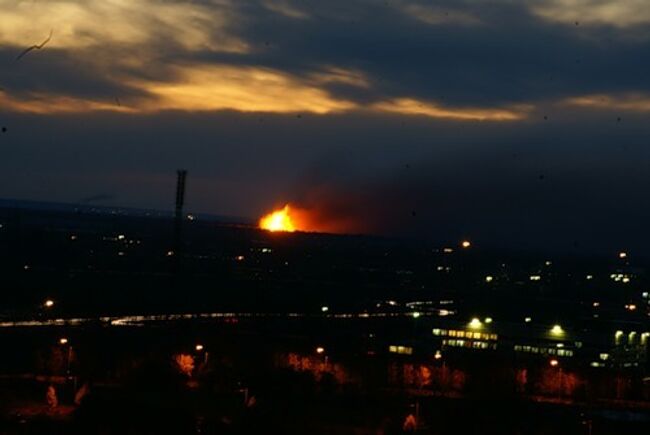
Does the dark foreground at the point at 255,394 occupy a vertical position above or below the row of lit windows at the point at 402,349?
below

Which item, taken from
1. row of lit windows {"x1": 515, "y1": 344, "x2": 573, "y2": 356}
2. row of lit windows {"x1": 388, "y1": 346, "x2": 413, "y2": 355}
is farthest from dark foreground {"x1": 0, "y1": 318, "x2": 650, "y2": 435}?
row of lit windows {"x1": 515, "y1": 344, "x2": 573, "y2": 356}

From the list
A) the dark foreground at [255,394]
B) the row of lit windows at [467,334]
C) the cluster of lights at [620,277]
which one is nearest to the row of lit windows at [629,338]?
the row of lit windows at [467,334]

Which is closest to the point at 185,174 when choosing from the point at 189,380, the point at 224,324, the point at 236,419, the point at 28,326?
the point at 224,324

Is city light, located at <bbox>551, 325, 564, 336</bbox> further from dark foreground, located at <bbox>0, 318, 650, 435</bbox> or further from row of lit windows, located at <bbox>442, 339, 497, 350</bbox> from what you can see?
dark foreground, located at <bbox>0, 318, 650, 435</bbox>

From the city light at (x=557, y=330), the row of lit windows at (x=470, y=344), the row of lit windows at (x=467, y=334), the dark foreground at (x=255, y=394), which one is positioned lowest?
the dark foreground at (x=255, y=394)

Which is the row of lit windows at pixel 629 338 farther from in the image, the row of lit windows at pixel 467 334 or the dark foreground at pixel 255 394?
the dark foreground at pixel 255 394

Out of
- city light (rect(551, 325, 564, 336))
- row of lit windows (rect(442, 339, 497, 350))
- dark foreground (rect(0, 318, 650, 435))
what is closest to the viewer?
dark foreground (rect(0, 318, 650, 435))

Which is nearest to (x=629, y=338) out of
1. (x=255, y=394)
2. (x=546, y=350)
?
(x=546, y=350)


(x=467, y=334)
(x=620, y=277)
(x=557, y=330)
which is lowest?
(x=467, y=334)

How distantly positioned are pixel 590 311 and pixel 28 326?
19.5m

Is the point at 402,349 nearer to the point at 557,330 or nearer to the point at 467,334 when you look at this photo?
the point at 467,334

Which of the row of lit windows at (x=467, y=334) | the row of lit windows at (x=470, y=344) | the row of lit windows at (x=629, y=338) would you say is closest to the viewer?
the row of lit windows at (x=629, y=338)

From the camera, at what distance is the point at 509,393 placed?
626 inches

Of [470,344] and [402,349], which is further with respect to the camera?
[470,344]
